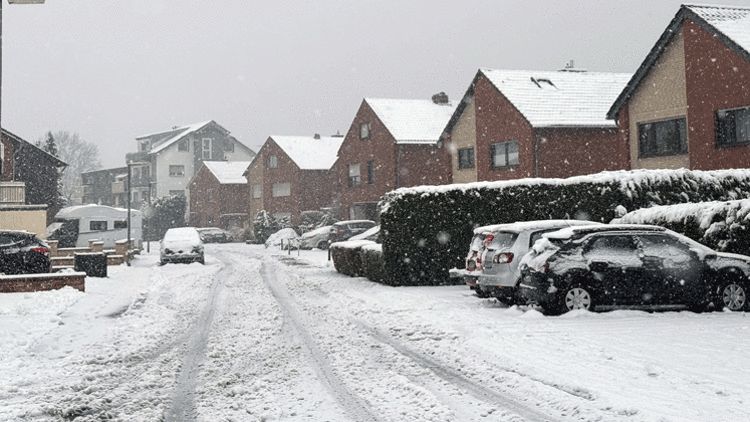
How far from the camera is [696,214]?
14516 millimetres

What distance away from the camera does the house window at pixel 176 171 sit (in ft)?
257

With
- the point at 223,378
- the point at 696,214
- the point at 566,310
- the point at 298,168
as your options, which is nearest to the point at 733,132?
the point at 696,214

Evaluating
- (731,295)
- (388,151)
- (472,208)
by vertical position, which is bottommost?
(731,295)

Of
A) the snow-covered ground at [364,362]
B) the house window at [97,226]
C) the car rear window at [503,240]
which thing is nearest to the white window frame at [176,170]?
the house window at [97,226]

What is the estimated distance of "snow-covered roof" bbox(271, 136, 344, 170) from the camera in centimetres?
6012

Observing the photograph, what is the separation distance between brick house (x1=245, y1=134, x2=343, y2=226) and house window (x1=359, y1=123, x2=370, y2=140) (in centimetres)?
1124

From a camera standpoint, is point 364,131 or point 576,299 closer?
point 576,299

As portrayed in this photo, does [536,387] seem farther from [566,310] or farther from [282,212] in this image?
[282,212]

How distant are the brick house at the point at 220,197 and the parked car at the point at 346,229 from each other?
3392 centimetres

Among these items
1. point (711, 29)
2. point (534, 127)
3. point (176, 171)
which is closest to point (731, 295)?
point (711, 29)

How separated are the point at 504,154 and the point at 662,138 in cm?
934

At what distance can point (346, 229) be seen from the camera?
36656 millimetres

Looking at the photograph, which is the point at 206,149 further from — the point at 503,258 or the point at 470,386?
the point at 470,386

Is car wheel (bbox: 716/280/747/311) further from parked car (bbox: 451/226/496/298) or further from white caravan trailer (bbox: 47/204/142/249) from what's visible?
white caravan trailer (bbox: 47/204/142/249)
